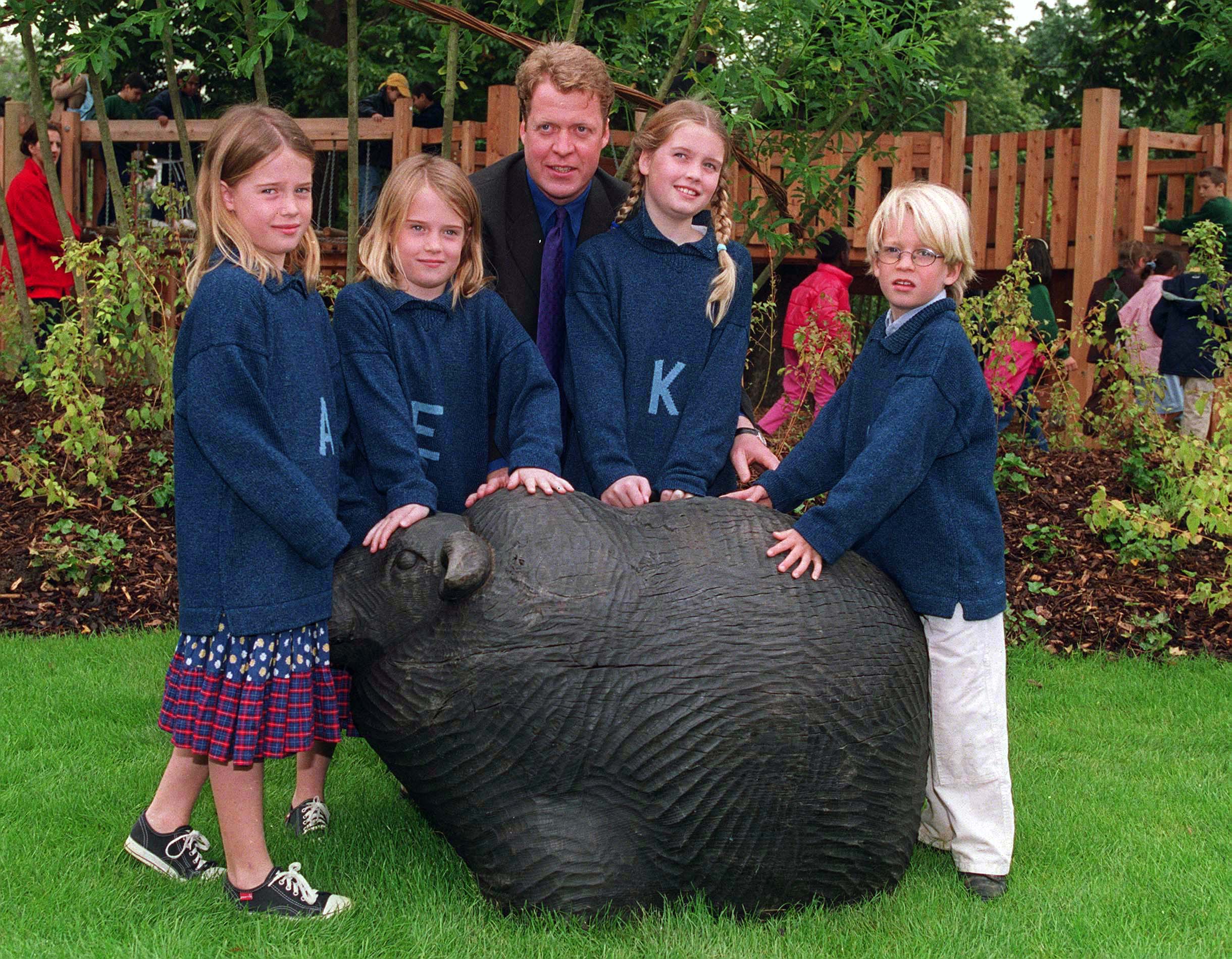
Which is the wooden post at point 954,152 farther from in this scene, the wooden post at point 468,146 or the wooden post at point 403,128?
the wooden post at point 403,128

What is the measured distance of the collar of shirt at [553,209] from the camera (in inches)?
151

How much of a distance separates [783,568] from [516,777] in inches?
32.7

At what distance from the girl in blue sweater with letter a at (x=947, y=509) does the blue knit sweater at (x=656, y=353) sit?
246mm

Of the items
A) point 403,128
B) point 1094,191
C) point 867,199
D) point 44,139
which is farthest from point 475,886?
point 867,199

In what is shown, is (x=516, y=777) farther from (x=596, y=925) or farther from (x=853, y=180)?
(x=853, y=180)

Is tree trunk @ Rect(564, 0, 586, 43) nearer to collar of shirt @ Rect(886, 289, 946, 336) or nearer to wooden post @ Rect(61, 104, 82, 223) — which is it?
collar of shirt @ Rect(886, 289, 946, 336)

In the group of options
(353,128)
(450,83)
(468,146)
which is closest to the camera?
(450,83)

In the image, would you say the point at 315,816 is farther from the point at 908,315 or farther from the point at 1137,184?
the point at 1137,184

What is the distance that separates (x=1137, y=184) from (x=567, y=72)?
26.8 ft

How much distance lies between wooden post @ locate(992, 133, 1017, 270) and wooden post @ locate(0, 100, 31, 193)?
8035 mm

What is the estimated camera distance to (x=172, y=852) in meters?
3.35

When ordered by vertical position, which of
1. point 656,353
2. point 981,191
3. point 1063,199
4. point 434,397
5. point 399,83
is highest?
point 399,83

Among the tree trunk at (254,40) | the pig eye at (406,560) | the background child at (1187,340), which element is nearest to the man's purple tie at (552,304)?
the pig eye at (406,560)

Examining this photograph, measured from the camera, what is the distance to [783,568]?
305 centimetres
